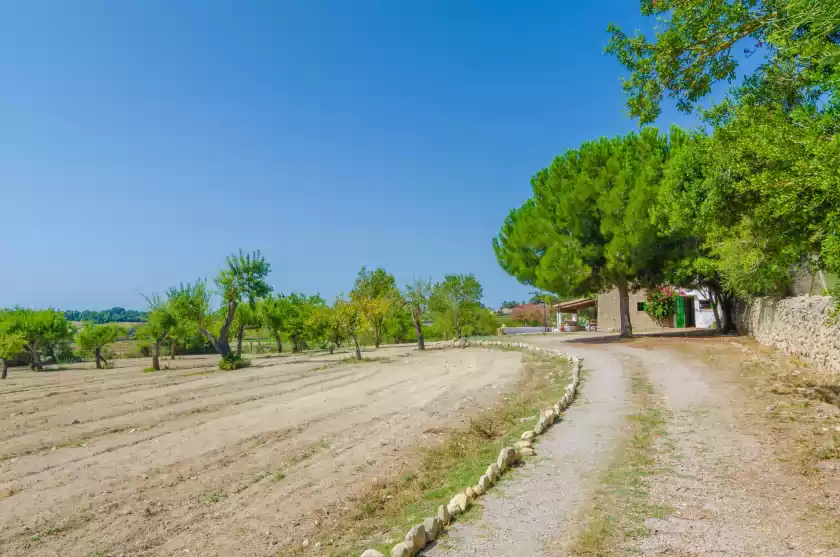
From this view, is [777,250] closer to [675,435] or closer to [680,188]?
[680,188]

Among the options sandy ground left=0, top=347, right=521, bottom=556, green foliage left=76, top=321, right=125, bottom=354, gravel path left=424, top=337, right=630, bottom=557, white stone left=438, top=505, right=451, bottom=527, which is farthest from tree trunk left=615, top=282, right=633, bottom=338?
green foliage left=76, top=321, right=125, bottom=354

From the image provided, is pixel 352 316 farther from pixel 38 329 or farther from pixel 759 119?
pixel 759 119

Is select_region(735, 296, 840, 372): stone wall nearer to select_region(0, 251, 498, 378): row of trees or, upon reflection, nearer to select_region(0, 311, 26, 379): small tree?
select_region(0, 251, 498, 378): row of trees

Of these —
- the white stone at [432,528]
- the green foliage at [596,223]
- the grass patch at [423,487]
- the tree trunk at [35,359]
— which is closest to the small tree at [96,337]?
the tree trunk at [35,359]

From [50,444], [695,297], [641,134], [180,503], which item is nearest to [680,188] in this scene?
[180,503]

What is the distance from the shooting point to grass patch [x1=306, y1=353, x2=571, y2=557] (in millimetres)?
6215

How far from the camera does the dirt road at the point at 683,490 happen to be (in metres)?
5.25

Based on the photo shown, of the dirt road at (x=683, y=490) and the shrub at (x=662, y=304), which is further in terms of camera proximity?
the shrub at (x=662, y=304)

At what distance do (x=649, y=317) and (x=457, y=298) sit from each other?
1684cm

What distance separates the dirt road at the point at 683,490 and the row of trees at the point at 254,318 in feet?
80.2

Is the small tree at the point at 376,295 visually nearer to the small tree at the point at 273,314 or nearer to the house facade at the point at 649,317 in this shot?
the small tree at the point at 273,314

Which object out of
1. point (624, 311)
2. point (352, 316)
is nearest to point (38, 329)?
point (352, 316)

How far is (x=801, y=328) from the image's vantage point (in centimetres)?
1777

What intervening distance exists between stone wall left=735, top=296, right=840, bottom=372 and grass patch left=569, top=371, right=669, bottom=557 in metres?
4.88
